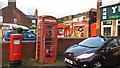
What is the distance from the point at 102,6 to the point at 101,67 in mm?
11156

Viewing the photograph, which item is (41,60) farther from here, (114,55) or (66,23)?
(66,23)

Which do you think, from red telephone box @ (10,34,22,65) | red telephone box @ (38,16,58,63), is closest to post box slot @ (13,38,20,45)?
red telephone box @ (10,34,22,65)

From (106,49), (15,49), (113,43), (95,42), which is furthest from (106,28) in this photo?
(15,49)

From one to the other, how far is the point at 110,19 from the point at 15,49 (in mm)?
11221

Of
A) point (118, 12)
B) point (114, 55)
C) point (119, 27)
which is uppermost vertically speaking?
point (118, 12)

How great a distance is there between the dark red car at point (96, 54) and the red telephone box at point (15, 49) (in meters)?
2.27

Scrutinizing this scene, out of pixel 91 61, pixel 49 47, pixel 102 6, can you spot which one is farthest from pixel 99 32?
pixel 91 61

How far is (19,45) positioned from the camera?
9.05 metres

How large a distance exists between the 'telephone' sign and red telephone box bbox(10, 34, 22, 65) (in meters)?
10.4

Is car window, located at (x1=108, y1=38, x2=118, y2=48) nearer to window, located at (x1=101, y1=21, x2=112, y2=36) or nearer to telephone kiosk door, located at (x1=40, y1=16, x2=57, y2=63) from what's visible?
telephone kiosk door, located at (x1=40, y1=16, x2=57, y2=63)

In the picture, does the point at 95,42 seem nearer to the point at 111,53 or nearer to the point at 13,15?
the point at 111,53

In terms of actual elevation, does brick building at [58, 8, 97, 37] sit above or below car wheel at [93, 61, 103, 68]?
above

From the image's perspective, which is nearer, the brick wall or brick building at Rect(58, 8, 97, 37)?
the brick wall

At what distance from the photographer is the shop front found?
1679 centimetres
